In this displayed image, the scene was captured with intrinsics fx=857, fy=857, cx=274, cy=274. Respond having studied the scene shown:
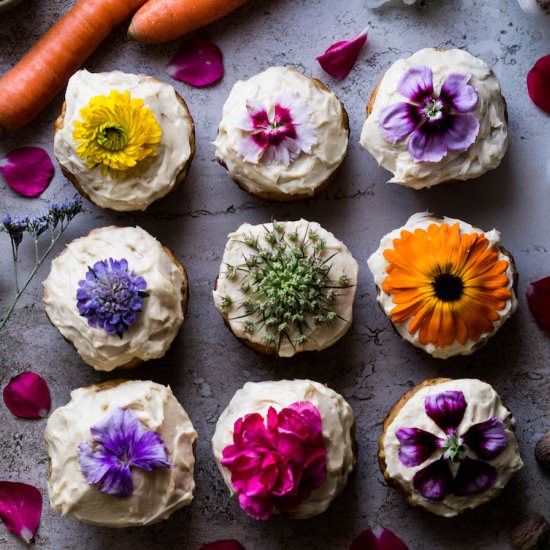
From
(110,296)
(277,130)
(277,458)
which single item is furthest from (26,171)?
(277,458)

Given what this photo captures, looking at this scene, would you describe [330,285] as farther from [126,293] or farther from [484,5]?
[484,5]

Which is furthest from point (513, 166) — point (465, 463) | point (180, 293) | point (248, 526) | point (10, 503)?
point (10, 503)

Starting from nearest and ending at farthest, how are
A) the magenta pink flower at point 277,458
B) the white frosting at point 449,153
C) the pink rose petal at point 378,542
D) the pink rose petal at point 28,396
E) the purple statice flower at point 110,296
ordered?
the magenta pink flower at point 277,458, the purple statice flower at point 110,296, the white frosting at point 449,153, the pink rose petal at point 378,542, the pink rose petal at point 28,396

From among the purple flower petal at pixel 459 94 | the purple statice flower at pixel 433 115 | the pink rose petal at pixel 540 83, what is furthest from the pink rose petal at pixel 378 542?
the pink rose petal at pixel 540 83

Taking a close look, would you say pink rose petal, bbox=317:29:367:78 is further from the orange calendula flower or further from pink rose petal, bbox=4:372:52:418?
pink rose petal, bbox=4:372:52:418

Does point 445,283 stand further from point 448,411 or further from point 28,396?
point 28,396

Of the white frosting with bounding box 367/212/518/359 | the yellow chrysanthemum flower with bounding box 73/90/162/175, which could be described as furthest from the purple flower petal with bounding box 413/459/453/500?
the yellow chrysanthemum flower with bounding box 73/90/162/175

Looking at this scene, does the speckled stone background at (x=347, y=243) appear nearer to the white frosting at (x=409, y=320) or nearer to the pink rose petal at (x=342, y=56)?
the pink rose petal at (x=342, y=56)
